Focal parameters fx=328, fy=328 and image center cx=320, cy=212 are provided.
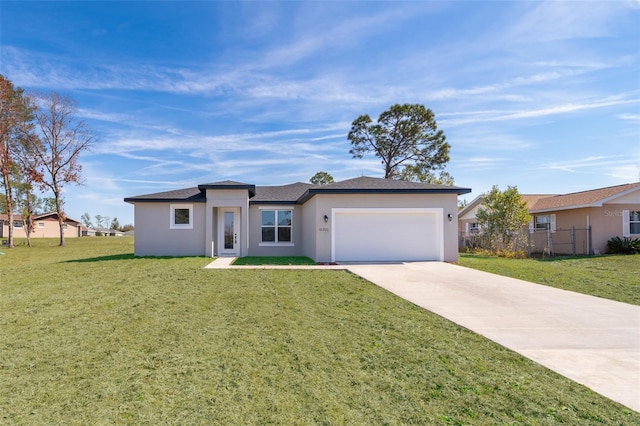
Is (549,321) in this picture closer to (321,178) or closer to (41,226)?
(321,178)

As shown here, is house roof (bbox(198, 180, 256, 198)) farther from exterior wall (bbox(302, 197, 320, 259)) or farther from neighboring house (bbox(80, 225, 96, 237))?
neighboring house (bbox(80, 225, 96, 237))

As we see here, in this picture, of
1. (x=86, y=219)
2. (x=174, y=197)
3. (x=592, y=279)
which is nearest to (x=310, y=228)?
(x=174, y=197)

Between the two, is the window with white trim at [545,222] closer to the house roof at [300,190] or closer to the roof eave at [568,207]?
the roof eave at [568,207]

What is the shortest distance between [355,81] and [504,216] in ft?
37.1

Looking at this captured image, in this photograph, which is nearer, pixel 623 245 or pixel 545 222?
pixel 623 245

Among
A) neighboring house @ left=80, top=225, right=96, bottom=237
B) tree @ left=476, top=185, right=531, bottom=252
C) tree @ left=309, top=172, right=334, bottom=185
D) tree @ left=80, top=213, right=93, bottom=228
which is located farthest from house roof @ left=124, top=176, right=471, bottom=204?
tree @ left=80, top=213, right=93, bottom=228

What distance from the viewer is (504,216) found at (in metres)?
18.7

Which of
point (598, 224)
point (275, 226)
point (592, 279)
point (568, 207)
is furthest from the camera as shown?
point (568, 207)

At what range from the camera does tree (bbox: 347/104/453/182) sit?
1161 inches

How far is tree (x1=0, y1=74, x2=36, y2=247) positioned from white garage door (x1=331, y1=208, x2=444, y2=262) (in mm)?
26243

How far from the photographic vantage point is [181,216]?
1656cm

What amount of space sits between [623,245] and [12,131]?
41.5 meters

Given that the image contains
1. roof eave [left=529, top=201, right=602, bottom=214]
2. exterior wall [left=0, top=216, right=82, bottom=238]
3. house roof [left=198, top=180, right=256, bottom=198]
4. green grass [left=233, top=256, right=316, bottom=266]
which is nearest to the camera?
green grass [left=233, top=256, right=316, bottom=266]

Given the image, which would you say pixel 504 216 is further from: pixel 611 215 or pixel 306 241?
pixel 306 241
